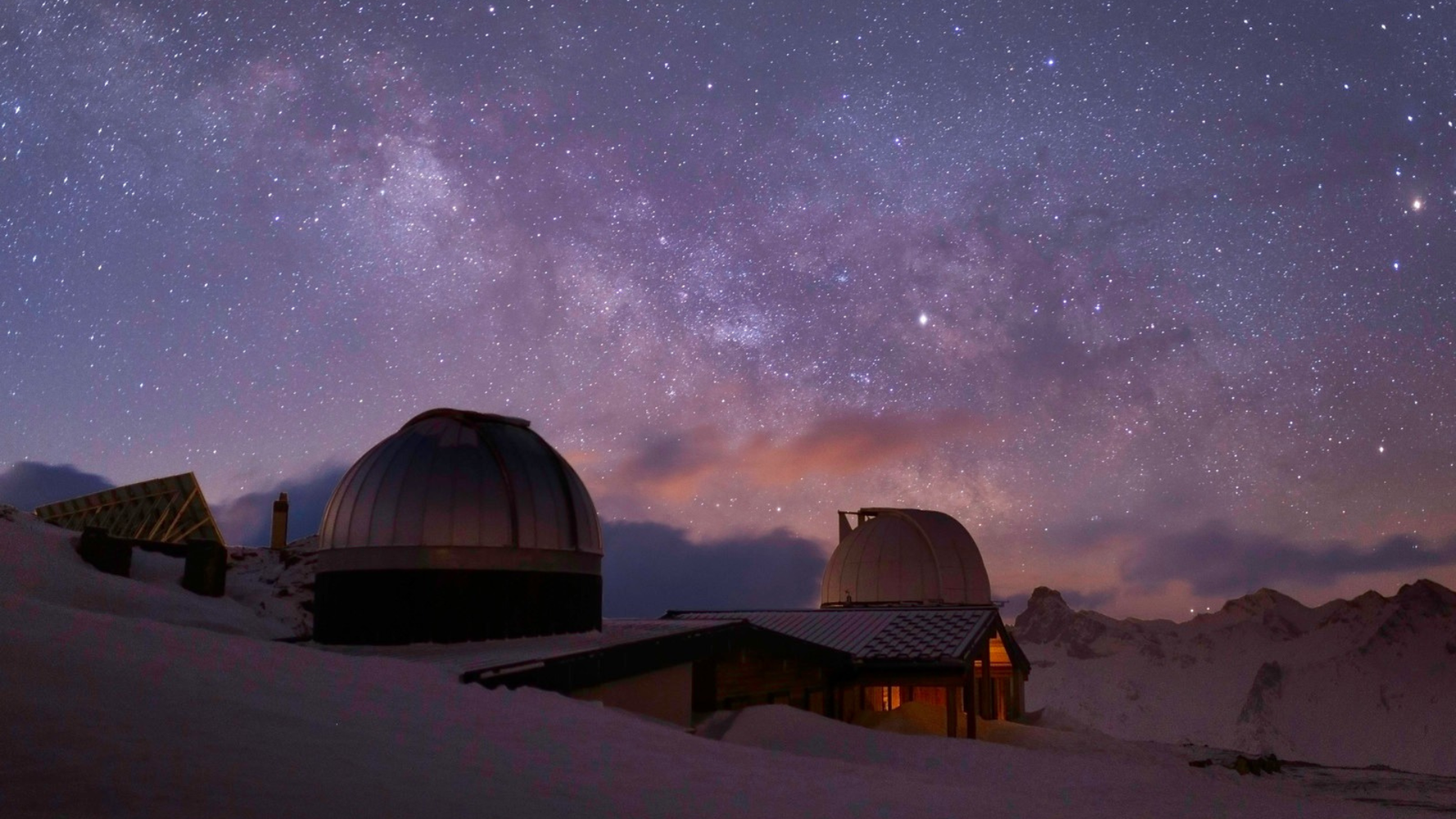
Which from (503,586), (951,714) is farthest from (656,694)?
(951,714)

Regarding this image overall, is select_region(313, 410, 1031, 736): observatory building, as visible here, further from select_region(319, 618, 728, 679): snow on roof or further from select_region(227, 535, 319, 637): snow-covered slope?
select_region(227, 535, 319, 637): snow-covered slope

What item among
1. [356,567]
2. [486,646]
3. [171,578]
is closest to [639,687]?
[486,646]

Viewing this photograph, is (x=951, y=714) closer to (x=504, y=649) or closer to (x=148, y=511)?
(x=504, y=649)

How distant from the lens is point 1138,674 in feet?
406

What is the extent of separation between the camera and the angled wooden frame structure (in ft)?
118

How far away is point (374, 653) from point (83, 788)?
11569 mm

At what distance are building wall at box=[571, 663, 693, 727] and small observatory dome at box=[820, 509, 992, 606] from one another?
1891cm

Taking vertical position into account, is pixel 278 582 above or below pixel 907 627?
above

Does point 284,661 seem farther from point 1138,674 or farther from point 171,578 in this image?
point 1138,674

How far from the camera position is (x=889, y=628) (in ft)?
80.7

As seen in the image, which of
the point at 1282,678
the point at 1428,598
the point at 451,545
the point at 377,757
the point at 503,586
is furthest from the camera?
the point at 1428,598

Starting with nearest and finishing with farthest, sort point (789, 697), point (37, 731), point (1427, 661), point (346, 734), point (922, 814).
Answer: point (37, 731) < point (346, 734) < point (922, 814) < point (789, 697) < point (1427, 661)

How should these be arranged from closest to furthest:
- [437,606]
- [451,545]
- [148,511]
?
[437,606] → [451,545] → [148,511]

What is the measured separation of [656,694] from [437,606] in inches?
165
